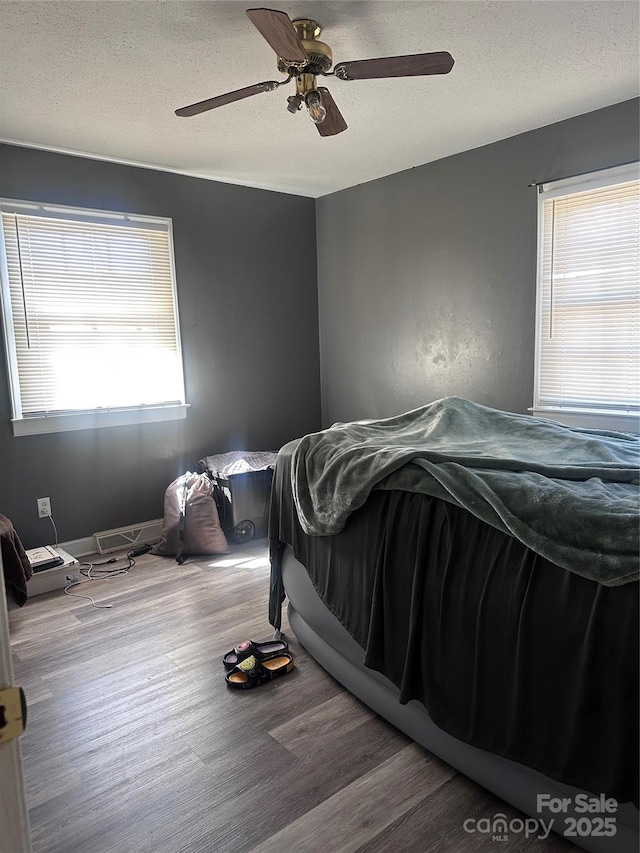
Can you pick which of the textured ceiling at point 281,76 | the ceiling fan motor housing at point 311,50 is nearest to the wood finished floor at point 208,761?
the ceiling fan motor housing at point 311,50

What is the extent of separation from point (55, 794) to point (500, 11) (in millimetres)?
3092

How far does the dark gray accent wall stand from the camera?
11.4ft

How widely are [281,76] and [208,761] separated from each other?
2.84 meters

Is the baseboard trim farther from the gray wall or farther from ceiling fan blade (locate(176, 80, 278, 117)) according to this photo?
ceiling fan blade (locate(176, 80, 278, 117))

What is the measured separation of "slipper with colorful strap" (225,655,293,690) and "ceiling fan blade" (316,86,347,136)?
228 cm

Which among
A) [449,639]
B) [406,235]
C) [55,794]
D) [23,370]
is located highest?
[406,235]

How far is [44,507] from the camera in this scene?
3529 mm

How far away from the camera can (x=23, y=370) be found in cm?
341

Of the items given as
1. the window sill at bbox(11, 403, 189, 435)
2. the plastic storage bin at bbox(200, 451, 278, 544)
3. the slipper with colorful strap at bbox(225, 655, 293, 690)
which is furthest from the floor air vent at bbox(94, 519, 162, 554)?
the slipper with colorful strap at bbox(225, 655, 293, 690)

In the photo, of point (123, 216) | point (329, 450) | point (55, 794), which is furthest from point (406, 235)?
point (55, 794)

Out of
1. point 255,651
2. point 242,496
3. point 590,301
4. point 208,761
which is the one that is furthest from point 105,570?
point 590,301

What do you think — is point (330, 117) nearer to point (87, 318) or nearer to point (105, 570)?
point (87, 318)

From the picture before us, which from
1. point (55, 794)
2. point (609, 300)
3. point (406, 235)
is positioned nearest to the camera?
point (55, 794)

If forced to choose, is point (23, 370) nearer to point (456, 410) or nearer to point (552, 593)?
point (456, 410)
